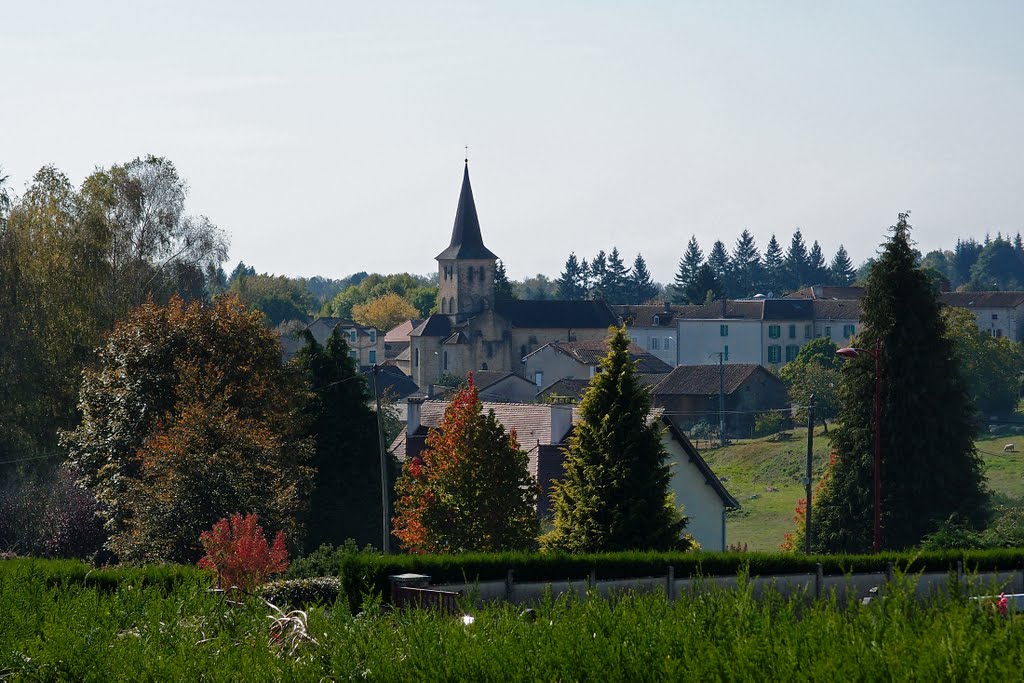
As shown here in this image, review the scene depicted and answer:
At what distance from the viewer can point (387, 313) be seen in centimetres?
17900

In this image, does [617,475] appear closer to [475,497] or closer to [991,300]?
[475,497]

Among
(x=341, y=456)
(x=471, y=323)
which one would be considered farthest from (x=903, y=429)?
(x=471, y=323)

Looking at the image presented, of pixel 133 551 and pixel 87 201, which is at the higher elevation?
pixel 87 201

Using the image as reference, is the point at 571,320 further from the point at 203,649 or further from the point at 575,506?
the point at 203,649

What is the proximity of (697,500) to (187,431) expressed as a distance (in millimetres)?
15930

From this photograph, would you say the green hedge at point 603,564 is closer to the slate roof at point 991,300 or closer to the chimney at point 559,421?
the chimney at point 559,421

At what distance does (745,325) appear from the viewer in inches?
5012

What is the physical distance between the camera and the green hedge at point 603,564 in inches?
797

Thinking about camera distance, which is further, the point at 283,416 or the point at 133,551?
the point at 283,416

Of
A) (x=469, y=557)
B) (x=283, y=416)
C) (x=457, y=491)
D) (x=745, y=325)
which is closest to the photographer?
(x=469, y=557)

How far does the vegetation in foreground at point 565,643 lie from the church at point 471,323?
111246 mm

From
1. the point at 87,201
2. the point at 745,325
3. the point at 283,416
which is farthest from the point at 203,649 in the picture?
the point at 745,325

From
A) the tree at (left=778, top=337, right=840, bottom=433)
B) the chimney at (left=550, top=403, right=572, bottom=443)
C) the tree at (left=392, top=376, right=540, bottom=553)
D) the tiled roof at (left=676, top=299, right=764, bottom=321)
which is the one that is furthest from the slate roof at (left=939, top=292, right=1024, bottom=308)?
the tree at (left=392, top=376, right=540, bottom=553)

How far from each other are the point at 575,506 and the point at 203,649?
63.6ft
